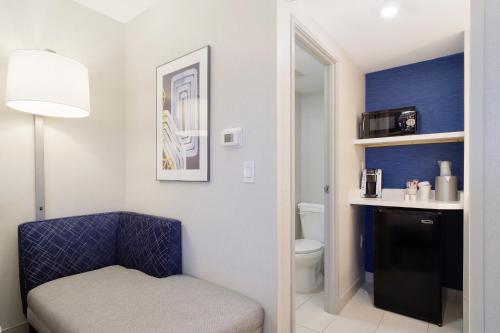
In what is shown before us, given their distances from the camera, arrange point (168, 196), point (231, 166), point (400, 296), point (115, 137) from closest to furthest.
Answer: point (231, 166)
point (168, 196)
point (400, 296)
point (115, 137)

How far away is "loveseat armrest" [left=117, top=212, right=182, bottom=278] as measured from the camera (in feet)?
5.98

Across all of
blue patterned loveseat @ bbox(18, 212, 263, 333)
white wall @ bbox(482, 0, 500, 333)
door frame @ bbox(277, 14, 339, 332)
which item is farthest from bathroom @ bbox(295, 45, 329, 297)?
white wall @ bbox(482, 0, 500, 333)

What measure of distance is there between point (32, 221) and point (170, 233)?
1.00 metres

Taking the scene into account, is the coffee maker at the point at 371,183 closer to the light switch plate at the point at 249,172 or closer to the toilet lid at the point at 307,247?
the toilet lid at the point at 307,247

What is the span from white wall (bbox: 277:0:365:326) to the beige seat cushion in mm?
298

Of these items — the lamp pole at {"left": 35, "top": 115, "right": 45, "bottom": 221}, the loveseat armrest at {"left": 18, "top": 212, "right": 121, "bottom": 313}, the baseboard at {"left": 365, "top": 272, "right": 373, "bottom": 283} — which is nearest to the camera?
the loveseat armrest at {"left": 18, "top": 212, "right": 121, "bottom": 313}

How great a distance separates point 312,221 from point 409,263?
44.8 inches

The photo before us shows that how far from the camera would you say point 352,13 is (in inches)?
73.3

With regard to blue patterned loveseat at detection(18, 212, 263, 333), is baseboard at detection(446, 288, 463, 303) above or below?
below

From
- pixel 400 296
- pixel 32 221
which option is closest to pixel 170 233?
pixel 32 221

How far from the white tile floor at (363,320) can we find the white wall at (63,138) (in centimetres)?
191

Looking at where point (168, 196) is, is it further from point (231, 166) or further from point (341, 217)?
point (341, 217)

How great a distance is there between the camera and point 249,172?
1557mm

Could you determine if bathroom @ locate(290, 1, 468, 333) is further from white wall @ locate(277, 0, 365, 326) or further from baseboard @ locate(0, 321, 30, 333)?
baseboard @ locate(0, 321, 30, 333)
